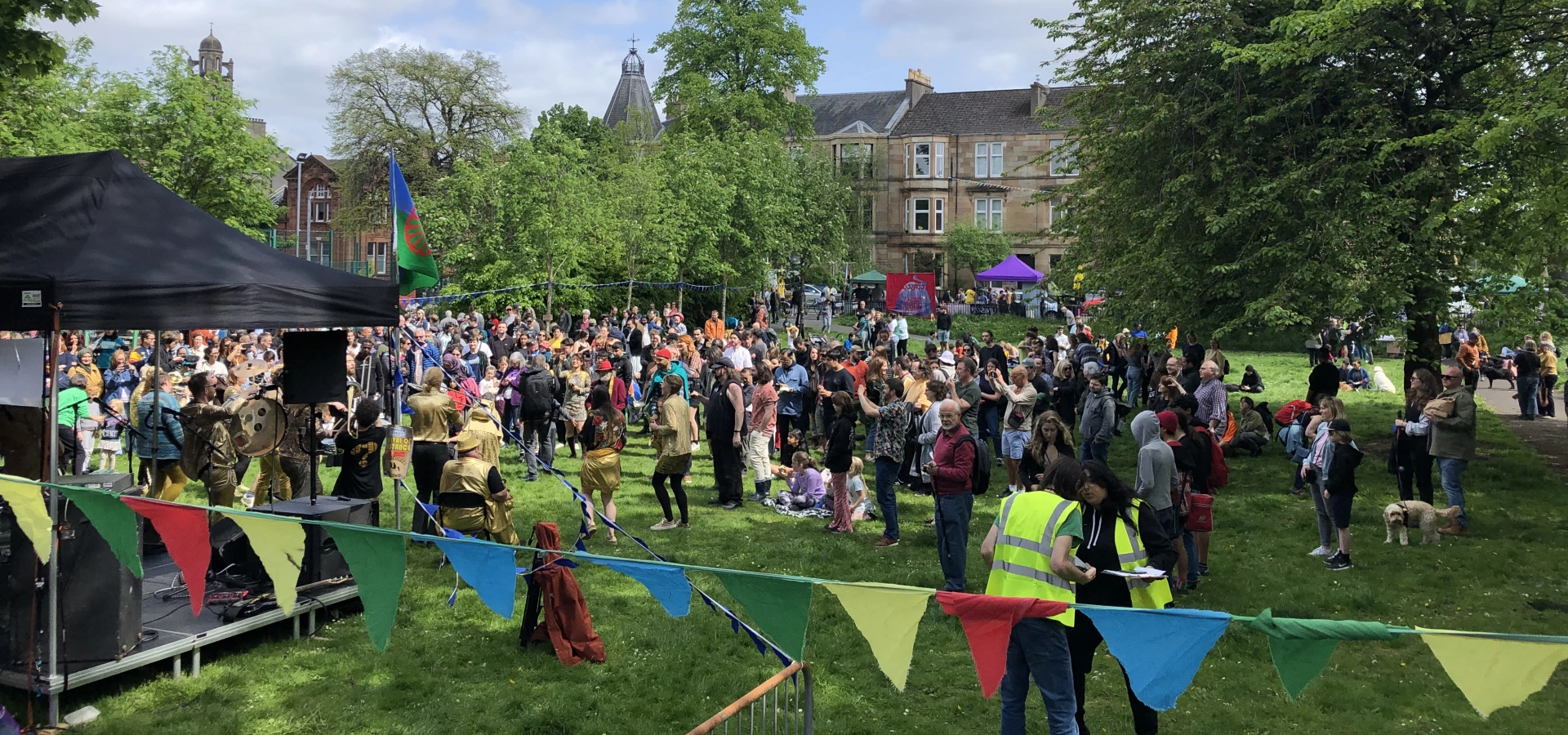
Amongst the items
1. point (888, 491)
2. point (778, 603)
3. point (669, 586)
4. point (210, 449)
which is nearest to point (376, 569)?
point (669, 586)

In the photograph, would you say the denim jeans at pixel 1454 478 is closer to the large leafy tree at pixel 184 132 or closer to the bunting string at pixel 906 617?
the bunting string at pixel 906 617

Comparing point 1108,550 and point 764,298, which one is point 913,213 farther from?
point 1108,550

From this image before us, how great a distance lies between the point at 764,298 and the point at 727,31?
509 inches

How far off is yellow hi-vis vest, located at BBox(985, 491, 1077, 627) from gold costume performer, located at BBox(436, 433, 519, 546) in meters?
4.50

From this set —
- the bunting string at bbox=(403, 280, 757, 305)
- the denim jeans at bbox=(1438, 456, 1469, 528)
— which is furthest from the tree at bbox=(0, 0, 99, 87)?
the bunting string at bbox=(403, 280, 757, 305)

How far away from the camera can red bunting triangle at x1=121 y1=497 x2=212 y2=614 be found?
6.09 m

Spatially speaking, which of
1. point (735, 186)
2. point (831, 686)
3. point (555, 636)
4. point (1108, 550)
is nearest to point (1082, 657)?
point (1108, 550)

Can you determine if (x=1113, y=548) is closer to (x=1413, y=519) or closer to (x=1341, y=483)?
(x=1341, y=483)

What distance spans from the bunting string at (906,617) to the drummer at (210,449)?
11.8ft

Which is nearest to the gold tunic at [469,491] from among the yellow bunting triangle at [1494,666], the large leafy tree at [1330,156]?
the yellow bunting triangle at [1494,666]

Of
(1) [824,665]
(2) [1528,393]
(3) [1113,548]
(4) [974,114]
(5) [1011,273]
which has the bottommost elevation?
(1) [824,665]

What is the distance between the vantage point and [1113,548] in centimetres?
583

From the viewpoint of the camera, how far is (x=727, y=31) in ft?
155

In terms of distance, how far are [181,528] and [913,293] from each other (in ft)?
122
